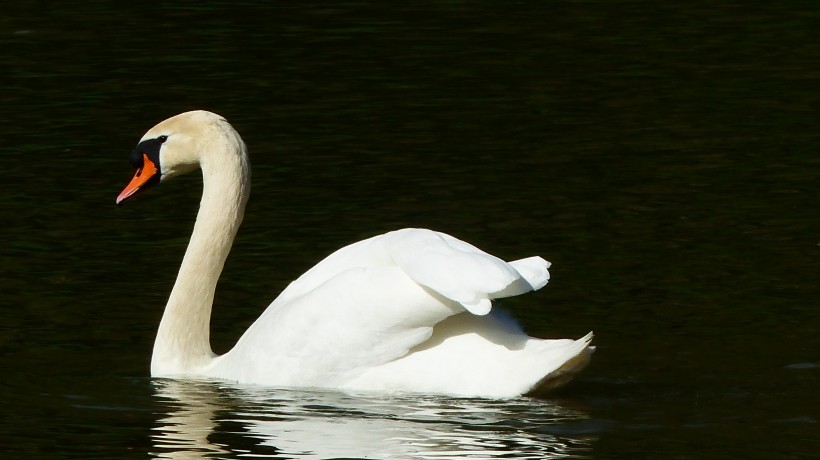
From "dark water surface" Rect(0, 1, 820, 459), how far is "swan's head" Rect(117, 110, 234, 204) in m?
0.81

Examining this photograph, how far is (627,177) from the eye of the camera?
1151cm

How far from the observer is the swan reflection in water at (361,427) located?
22.5ft

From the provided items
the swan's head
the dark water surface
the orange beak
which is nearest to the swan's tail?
the dark water surface

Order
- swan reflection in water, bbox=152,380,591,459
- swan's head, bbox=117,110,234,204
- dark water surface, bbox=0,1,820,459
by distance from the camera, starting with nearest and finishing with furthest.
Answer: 1. swan reflection in water, bbox=152,380,591,459
2. dark water surface, bbox=0,1,820,459
3. swan's head, bbox=117,110,234,204

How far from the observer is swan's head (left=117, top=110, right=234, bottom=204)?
8.58 meters

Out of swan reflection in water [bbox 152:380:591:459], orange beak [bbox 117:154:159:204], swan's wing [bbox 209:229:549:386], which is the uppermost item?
orange beak [bbox 117:154:159:204]

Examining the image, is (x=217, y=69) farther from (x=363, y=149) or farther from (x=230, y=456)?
(x=230, y=456)

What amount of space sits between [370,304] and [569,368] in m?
0.90

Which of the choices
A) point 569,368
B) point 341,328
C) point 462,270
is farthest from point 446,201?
point 462,270

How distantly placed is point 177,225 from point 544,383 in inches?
162

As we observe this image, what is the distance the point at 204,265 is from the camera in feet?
28.4

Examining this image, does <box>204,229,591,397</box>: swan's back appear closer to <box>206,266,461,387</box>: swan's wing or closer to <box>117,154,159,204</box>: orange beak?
<box>206,266,461,387</box>: swan's wing

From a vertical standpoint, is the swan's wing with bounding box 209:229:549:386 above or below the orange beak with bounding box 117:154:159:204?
below

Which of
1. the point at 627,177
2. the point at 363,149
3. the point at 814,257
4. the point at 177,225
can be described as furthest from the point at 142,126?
the point at 814,257
